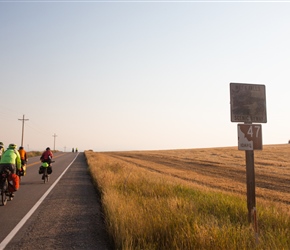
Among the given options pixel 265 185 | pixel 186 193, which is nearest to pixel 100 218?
pixel 186 193

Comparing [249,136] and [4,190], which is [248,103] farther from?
[4,190]

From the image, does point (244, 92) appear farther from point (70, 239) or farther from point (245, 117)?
point (70, 239)

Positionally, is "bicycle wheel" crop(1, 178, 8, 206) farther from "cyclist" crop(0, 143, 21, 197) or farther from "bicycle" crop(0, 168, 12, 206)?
"cyclist" crop(0, 143, 21, 197)

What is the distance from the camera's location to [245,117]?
6609mm

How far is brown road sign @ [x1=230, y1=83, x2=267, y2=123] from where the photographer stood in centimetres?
660

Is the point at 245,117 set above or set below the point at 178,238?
above

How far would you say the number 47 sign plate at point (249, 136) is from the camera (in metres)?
6.30

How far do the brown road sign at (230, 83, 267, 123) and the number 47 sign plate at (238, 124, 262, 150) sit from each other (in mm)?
257

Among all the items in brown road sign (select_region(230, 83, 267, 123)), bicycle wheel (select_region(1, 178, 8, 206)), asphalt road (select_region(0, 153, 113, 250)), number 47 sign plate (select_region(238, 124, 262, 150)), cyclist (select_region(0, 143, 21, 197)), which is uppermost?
brown road sign (select_region(230, 83, 267, 123))

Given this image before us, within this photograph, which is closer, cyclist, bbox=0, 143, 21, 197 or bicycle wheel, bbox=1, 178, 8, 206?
bicycle wheel, bbox=1, 178, 8, 206

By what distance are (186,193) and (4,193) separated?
5.98 metres

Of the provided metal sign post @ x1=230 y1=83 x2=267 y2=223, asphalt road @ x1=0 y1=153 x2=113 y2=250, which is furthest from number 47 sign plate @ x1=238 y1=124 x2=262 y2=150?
asphalt road @ x1=0 y1=153 x2=113 y2=250

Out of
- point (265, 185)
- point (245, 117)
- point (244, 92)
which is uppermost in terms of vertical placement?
point (244, 92)

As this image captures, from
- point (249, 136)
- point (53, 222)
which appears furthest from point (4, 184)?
point (249, 136)
